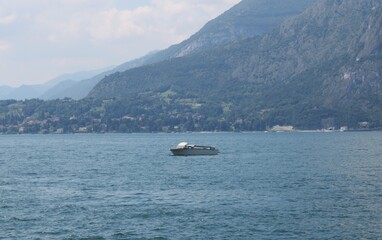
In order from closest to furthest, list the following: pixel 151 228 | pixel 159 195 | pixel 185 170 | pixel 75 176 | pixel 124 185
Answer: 1. pixel 151 228
2. pixel 159 195
3. pixel 124 185
4. pixel 75 176
5. pixel 185 170

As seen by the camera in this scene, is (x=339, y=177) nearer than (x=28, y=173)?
Yes

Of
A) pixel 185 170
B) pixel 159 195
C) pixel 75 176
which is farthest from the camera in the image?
pixel 185 170

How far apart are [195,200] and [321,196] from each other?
19.2m

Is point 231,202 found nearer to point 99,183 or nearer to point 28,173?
point 99,183

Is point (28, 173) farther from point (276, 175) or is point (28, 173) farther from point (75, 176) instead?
point (276, 175)

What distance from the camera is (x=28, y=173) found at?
166 m

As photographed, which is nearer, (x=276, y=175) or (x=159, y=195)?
(x=159, y=195)

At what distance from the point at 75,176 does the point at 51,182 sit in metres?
15.0

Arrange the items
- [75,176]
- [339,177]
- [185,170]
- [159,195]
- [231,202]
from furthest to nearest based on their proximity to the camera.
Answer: [185,170] < [75,176] < [339,177] < [159,195] < [231,202]

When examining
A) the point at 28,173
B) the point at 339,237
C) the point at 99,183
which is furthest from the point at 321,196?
the point at 28,173

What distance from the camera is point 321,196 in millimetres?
112875

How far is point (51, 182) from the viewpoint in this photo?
141500 millimetres

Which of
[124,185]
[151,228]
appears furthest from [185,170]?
[151,228]

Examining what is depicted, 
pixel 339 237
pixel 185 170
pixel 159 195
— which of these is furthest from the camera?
pixel 185 170
